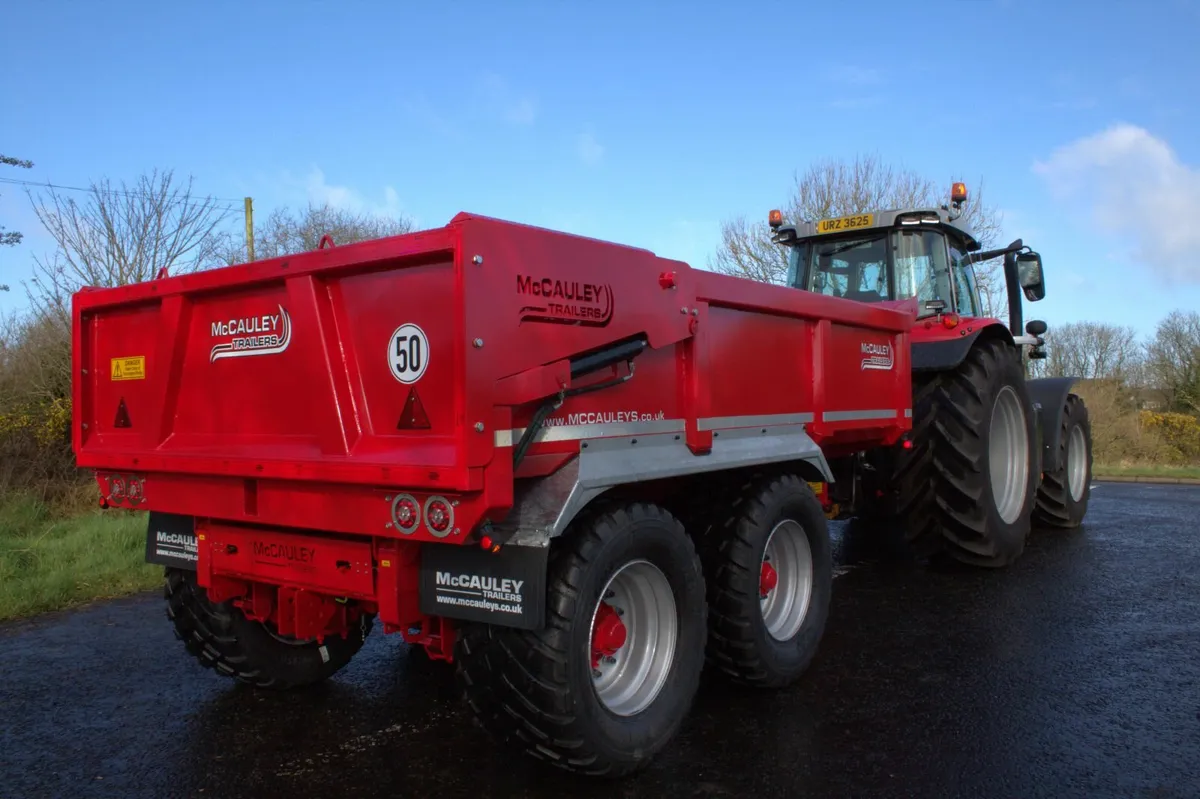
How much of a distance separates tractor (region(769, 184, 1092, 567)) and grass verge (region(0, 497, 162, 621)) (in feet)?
16.5

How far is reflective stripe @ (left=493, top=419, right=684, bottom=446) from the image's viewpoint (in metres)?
2.81

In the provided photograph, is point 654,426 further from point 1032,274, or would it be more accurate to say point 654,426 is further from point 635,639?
point 1032,274

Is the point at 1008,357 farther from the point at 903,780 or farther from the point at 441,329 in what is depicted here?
the point at 441,329

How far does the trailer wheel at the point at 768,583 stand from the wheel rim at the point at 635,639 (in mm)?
516

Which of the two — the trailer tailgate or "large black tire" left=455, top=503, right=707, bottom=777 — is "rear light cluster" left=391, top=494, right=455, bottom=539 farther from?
"large black tire" left=455, top=503, right=707, bottom=777

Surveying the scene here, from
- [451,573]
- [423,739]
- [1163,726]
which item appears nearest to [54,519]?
[423,739]

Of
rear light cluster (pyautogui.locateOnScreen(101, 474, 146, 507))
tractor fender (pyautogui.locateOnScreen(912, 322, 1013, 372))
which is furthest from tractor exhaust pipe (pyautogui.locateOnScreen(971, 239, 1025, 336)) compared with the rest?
rear light cluster (pyautogui.locateOnScreen(101, 474, 146, 507))

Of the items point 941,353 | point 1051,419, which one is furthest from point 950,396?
point 1051,419

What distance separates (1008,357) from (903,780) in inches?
173

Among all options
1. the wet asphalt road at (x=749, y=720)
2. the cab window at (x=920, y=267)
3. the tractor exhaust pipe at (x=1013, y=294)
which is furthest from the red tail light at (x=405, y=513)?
the tractor exhaust pipe at (x=1013, y=294)

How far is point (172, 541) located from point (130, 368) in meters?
0.78

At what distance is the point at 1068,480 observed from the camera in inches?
339

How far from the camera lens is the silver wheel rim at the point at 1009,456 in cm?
698

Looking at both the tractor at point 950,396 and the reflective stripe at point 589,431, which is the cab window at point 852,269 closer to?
the tractor at point 950,396
